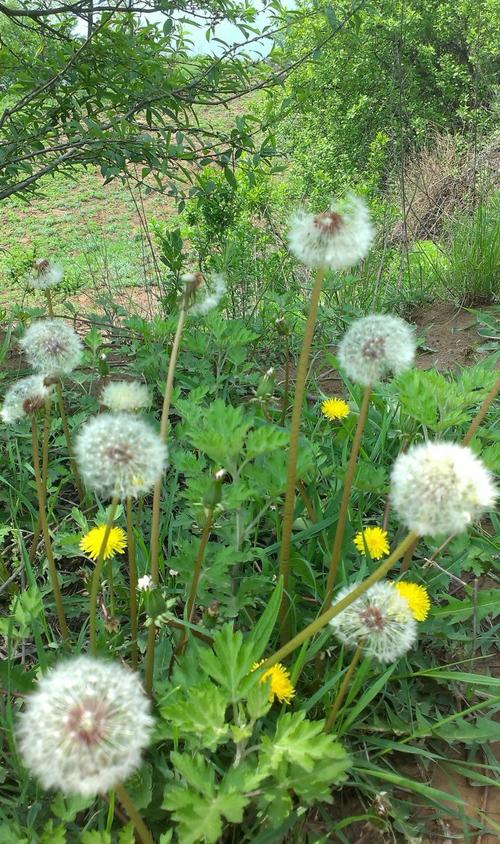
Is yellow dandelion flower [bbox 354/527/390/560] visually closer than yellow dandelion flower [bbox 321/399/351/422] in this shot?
Yes

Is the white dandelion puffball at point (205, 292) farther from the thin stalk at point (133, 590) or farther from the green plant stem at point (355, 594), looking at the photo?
the green plant stem at point (355, 594)

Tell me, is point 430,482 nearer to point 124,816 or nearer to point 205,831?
point 205,831

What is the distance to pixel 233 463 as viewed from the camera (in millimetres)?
1577

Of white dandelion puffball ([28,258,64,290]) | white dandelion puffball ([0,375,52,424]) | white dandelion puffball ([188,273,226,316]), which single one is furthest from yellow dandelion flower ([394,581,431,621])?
white dandelion puffball ([28,258,64,290])

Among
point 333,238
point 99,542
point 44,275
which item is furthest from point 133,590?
point 44,275

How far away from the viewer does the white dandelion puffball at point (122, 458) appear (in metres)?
1.28

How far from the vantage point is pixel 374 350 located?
1531 mm

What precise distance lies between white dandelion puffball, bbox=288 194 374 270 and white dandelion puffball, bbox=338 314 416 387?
0.20m

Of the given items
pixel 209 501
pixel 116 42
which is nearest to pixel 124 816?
pixel 209 501

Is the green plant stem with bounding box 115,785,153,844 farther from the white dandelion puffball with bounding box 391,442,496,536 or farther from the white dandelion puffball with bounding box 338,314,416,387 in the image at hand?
the white dandelion puffball with bounding box 338,314,416,387

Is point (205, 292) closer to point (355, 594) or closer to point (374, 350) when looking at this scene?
point (374, 350)

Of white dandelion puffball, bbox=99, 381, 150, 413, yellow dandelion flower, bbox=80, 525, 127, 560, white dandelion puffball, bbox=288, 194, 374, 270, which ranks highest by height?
white dandelion puffball, bbox=288, 194, 374, 270

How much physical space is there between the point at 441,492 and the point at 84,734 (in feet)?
2.30

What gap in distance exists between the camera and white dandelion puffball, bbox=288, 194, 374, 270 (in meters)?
1.43
